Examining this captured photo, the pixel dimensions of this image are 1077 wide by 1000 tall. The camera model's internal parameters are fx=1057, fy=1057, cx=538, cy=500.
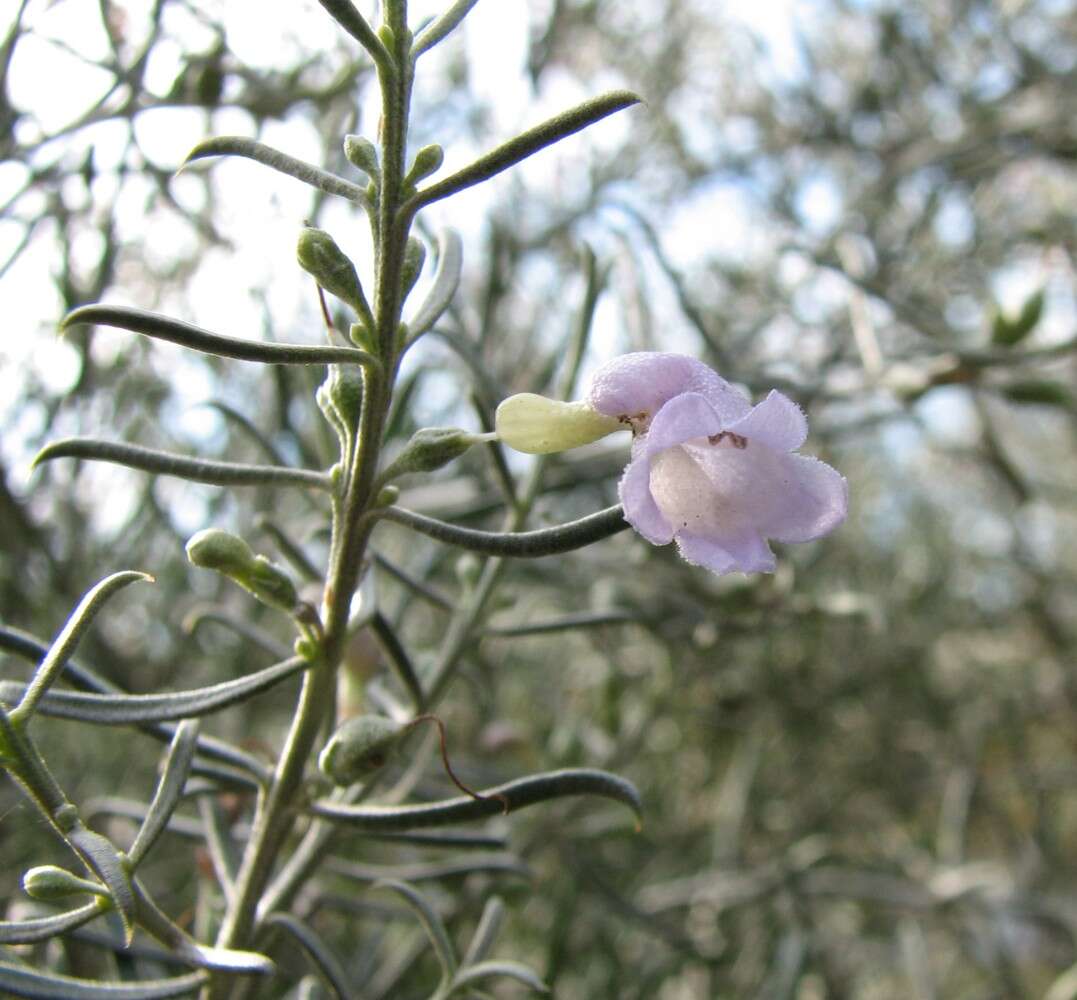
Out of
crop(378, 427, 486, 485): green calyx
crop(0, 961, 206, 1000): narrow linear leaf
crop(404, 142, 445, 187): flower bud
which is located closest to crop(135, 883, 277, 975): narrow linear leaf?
crop(0, 961, 206, 1000): narrow linear leaf

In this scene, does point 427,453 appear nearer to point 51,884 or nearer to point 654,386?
point 654,386

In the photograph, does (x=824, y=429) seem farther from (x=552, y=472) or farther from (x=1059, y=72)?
(x=1059, y=72)

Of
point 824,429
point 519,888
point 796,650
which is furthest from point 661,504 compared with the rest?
point 796,650

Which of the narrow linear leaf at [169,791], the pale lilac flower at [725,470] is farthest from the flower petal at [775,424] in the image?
the narrow linear leaf at [169,791]

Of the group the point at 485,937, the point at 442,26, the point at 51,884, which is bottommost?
the point at 485,937

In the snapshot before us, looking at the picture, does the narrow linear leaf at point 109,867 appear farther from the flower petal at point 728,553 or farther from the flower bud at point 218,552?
the flower petal at point 728,553

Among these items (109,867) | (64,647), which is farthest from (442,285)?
(109,867)

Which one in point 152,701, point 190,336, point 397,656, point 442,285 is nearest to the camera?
point 190,336
